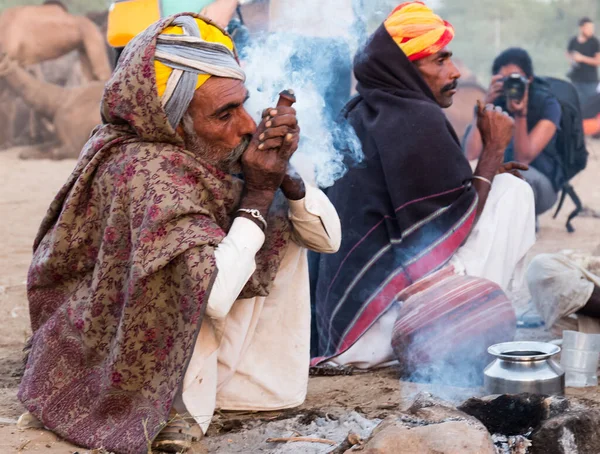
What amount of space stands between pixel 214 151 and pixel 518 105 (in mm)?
5748

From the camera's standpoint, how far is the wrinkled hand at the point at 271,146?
3.41 metres

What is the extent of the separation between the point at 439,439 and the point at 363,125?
2.21m

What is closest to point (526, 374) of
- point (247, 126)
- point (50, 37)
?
point (247, 126)

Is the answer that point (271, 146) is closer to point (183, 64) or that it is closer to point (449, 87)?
point (183, 64)

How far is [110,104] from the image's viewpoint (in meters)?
3.50

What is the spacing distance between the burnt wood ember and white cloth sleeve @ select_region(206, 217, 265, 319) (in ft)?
3.31

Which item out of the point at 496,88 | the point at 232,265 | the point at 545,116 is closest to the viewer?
the point at 232,265

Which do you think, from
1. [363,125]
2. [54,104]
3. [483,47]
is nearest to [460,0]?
[483,47]

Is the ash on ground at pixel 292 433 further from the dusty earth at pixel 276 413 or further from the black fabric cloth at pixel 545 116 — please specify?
the black fabric cloth at pixel 545 116

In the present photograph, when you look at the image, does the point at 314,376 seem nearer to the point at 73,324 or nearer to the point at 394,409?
the point at 394,409

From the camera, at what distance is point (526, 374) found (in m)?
3.74

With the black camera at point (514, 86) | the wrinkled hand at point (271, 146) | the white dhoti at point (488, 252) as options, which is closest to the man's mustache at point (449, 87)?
the white dhoti at point (488, 252)

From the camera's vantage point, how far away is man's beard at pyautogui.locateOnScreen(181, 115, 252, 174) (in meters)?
3.59

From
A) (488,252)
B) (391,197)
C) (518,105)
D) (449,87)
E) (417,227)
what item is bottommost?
(488,252)
